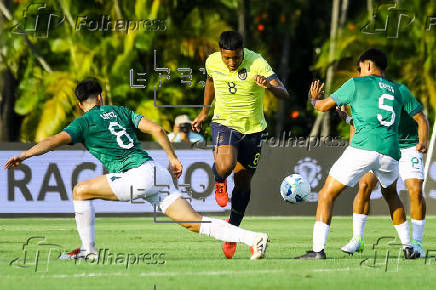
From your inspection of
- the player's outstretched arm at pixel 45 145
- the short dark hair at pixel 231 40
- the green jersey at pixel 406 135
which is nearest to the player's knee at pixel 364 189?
the green jersey at pixel 406 135

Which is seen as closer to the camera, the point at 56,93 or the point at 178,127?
the point at 178,127

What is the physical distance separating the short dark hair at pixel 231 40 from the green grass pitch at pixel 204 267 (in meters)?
2.37

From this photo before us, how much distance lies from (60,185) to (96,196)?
990 centimetres

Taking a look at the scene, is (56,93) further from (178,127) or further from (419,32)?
(419,32)

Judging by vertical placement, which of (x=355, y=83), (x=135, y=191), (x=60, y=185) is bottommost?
(x=60, y=185)

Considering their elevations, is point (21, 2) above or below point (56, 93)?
above

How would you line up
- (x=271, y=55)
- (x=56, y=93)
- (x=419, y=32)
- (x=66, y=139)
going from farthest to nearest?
1. (x=271, y=55)
2. (x=419, y=32)
3. (x=56, y=93)
4. (x=66, y=139)

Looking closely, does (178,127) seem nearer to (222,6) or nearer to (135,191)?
(222,6)

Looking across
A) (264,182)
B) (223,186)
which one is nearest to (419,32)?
(264,182)

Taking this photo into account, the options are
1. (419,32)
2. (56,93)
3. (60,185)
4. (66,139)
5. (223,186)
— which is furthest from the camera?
(419,32)

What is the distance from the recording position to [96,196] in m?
10.6

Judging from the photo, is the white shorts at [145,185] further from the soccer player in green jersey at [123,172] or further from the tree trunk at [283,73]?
the tree trunk at [283,73]

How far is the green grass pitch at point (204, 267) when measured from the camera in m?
9.09

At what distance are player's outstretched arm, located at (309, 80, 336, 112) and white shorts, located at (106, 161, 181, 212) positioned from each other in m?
1.69
